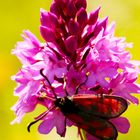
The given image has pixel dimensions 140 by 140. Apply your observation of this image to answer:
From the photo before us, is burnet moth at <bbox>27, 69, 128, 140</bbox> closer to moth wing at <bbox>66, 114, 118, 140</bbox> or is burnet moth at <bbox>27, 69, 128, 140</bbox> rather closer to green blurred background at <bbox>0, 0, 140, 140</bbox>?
moth wing at <bbox>66, 114, 118, 140</bbox>

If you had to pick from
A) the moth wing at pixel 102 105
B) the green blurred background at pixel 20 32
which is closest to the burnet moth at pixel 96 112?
the moth wing at pixel 102 105

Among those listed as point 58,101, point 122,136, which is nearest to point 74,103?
point 58,101

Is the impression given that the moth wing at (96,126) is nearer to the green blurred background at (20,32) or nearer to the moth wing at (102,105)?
the moth wing at (102,105)

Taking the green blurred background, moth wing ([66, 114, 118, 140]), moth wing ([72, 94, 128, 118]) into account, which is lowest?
moth wing ([66, 114, 118, 140])

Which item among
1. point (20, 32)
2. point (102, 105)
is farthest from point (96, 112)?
point (20, 32)

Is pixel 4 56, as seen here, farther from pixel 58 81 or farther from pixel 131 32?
pixel 58 81

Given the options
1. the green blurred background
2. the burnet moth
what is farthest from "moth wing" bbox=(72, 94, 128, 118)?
the green blurred background
